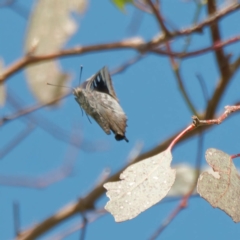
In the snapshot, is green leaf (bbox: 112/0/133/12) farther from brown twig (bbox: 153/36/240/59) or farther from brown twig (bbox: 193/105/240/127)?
brown twig (bbox: 193/105/240/127)

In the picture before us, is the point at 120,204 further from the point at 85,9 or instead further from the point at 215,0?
the point at 85,9

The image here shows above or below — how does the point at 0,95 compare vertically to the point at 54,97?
above

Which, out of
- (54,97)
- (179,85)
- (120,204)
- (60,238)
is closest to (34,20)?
(54,97)

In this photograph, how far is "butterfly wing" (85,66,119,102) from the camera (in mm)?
936

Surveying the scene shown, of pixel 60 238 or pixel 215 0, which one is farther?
pixel 60 238

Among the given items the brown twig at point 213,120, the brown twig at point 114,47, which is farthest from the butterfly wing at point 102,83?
the brown twig at point 114,47

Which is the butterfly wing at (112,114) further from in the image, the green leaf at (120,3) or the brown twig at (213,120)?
the green leaf at (120,3)

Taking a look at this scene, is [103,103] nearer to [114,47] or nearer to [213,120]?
[213,120]

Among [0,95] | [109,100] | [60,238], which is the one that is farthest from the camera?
[60,238]

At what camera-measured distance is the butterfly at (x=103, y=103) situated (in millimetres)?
894

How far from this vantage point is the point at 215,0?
1.41m

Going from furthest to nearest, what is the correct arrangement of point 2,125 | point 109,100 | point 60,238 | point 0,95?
point 60,238 < point 2,125 < point 0,95 < point 109,100

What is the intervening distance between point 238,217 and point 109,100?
0.25m

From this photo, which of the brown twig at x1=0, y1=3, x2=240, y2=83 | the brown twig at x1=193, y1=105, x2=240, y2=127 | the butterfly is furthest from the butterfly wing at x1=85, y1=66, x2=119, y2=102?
the brown twig at x1=0, y1=3, x2=240, y2=83
